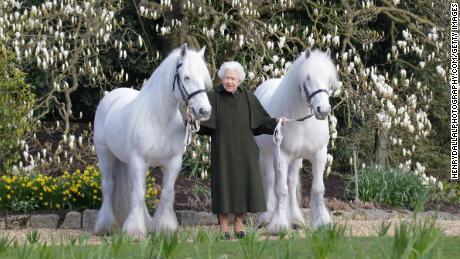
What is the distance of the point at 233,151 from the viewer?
7.43 m

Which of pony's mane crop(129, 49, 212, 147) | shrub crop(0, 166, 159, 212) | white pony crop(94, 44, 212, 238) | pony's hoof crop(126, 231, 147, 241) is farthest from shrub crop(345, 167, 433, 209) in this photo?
pony's hoof crop(126, 231, 147, 241)

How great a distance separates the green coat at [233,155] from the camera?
24.2 feet

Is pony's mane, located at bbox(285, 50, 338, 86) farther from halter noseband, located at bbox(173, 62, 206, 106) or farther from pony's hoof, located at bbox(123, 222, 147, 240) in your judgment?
pony's hoof, located at bbox(123, 222, 147, 240)

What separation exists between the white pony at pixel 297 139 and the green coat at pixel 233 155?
0.40 m

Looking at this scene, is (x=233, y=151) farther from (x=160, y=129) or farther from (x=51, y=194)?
(x=51, y=194)

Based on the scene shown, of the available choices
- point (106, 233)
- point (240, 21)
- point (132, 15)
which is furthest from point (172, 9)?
point (106, 233)

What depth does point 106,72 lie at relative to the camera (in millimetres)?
13531

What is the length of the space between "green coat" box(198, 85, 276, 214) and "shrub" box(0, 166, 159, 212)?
2332 mm

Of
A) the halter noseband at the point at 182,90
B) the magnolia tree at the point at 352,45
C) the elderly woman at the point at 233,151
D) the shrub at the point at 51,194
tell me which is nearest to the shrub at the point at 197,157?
the magnolia tree at the point at 352,45

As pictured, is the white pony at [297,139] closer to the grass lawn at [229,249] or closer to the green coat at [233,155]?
the green coat at [233,155]

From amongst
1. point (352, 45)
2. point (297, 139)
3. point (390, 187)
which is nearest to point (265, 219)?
point (297, 139)

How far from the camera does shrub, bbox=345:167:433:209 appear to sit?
10.8 meters

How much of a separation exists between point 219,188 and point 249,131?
1.82 feet

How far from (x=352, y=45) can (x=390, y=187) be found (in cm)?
259
